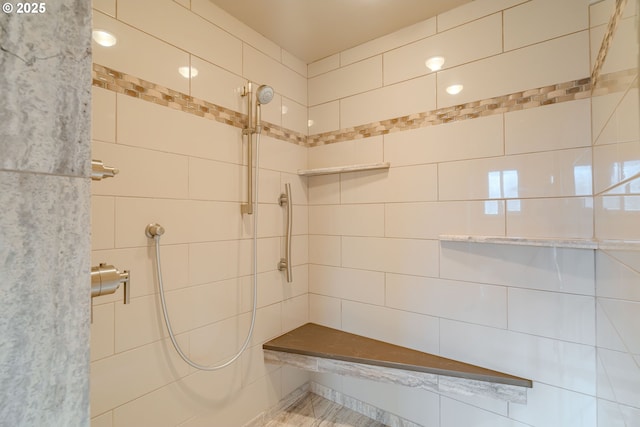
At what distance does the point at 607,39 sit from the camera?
869 millimetres

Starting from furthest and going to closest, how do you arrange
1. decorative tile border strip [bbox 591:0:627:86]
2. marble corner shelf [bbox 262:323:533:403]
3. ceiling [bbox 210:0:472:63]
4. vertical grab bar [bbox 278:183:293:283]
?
vertical grab bar [bbox 278:183:293:283], ceiling [bbox 210:0:472:63], marble corner shelf [bbox 262:323:533:403], decorative tile border strip [bbox 591:0:627:86]

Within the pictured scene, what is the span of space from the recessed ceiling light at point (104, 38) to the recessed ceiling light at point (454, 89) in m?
1.51

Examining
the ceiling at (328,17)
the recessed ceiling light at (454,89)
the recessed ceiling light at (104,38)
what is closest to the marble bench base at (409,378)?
the recessed ceiling light at (454,89)

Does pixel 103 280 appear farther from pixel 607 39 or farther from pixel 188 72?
pixel 607 39

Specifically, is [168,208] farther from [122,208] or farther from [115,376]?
[115,376]

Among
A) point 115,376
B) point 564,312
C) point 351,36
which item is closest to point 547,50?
point 351,36

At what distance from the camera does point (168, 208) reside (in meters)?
1.28

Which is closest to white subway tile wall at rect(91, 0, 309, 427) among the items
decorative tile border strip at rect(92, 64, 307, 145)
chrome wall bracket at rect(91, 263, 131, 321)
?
decorative tile border strip at rect(92, 64, 307, 145)

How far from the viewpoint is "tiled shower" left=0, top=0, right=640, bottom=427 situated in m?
1.10

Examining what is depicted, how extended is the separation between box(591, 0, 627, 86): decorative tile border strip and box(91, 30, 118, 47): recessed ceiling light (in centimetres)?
158

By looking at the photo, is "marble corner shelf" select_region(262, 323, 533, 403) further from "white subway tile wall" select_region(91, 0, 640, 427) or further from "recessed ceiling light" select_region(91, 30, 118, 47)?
"recessed ceiling light" select_region(91, 30, 118, 47)

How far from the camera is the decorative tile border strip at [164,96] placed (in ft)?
3.60

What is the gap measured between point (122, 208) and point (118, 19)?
731mm

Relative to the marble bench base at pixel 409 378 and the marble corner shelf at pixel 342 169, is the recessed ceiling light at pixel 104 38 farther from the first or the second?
the marble bench base at pixel 409 378
